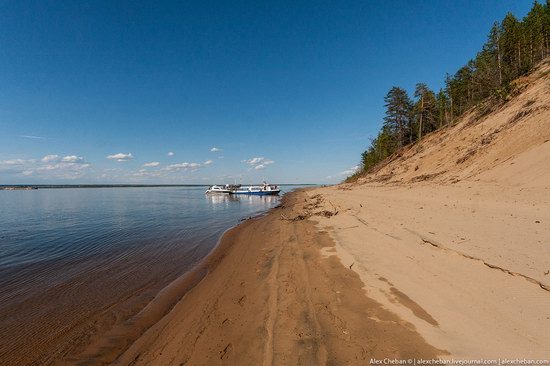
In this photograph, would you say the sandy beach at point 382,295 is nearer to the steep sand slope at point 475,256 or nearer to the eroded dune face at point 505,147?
the steep sand slope at point 475,256

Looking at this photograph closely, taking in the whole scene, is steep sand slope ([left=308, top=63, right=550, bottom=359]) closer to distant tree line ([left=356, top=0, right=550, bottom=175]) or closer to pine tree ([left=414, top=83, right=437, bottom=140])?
distant tree line ([left=356, top=0, right=550, bottom=175])

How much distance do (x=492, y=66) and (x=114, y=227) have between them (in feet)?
191

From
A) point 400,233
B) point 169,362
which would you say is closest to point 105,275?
point 169,362

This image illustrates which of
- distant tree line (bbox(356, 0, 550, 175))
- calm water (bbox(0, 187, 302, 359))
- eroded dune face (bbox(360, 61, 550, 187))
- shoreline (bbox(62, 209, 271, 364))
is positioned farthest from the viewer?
distant tree line (bbox(356, 0, 550, 175))

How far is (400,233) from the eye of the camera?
9.77 meters

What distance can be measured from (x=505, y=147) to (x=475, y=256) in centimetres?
1814

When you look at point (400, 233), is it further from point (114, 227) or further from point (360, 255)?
point (114, 227)

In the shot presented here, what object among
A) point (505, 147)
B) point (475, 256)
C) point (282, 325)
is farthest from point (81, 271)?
point (505, 147)

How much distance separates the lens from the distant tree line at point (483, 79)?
37.4 metres

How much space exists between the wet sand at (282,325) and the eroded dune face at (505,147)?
45.0 ft

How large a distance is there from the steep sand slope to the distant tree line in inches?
826

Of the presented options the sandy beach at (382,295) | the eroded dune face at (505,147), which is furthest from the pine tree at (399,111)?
the sandy beach at (382,295)

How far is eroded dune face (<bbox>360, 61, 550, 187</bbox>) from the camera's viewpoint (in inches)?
588

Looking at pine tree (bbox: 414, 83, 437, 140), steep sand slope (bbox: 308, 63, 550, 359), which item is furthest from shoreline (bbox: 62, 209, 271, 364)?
pine tree (bbox: 414, 83, 437, 140)
